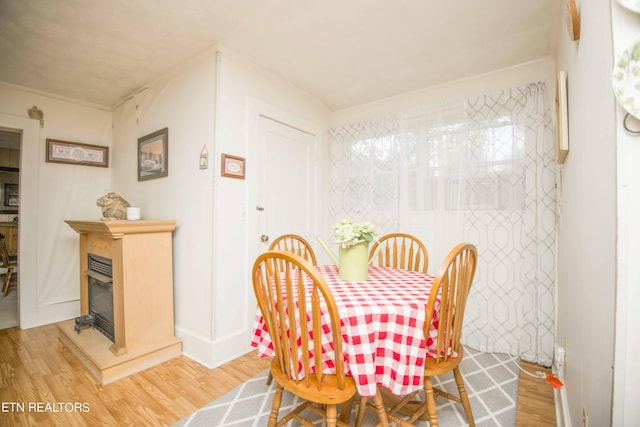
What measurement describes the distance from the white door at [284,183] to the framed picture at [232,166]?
0.24 meters

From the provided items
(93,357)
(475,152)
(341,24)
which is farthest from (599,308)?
(93,357)

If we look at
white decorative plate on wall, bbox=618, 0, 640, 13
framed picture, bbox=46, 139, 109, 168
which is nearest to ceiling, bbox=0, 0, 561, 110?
framed picture, bbox=46, 139, 109, 168

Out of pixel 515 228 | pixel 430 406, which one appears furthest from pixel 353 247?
pixel 515 228

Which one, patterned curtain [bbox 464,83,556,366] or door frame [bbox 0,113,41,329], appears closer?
patterned curtain [bbox 464,83,556,366]

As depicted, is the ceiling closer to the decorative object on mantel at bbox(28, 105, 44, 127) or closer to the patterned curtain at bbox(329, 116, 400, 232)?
the decorative object on mantel at bbox(28, 105, 44, 127)

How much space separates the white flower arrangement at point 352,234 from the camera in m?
1.50

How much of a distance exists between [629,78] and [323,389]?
129 centimetres

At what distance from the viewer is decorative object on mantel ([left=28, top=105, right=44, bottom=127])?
9.39ft

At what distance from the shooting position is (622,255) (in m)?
0.70

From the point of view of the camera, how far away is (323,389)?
42.4 inches

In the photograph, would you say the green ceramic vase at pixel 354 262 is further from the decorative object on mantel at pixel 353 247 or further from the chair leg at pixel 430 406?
the chair leg at pixel 430 406

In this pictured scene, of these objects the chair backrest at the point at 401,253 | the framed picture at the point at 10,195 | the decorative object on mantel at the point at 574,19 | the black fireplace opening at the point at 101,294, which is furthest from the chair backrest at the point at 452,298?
the framed picture at the point at 10,195

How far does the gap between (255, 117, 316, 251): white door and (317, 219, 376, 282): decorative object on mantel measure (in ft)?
3.75

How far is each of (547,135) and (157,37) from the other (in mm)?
3022
